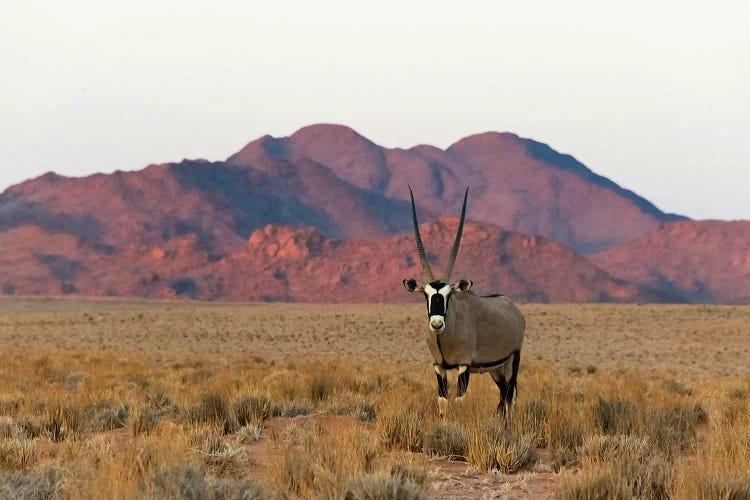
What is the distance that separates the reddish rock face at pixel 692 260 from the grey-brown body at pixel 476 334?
16371 centimetres

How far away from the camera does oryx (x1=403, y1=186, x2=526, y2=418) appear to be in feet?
29.2

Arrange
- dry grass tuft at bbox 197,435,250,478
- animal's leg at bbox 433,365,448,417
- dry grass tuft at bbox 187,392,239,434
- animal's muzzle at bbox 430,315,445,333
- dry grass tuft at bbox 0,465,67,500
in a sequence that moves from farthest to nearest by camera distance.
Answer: dry grass tuft at bbox 187,392,239,434 < animal's leg at bbox 433,365,448,417 < animal's muzzle at bbox 430,315,445,333 < dry grass tuft at bbox 197,435,250,478 < dry grass tuft at bbox 0,465,67,500

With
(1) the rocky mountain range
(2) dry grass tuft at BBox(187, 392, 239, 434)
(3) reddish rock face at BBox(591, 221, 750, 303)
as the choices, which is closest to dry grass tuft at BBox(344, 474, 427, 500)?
(2) dry grass tuft at BBox(187, 392, 239, 434)

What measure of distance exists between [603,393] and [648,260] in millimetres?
170410

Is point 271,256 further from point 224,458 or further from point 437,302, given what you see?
point 224,458

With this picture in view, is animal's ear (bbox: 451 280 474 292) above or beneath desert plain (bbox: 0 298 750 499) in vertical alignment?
above

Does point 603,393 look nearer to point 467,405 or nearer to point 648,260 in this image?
point 467,405

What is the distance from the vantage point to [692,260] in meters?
176

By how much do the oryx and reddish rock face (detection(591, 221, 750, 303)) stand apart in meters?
164

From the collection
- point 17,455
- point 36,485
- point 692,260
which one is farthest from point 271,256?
point 36,485

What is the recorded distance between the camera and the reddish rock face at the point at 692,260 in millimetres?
168875

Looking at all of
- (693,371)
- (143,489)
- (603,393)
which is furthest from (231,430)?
(693,371)

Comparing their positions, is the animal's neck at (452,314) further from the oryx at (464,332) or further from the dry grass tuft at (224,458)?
the dry grass tuft at (224,458)

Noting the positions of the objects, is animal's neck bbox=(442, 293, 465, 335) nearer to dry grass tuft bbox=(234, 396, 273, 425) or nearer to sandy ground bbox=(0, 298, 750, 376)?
dry grass tuft bbox=(234, 396, 273, 425)
